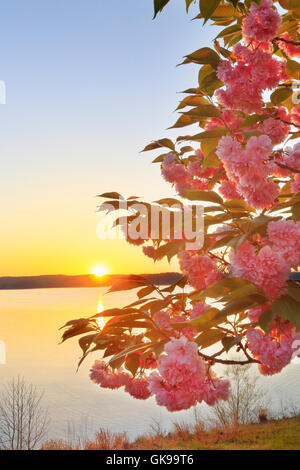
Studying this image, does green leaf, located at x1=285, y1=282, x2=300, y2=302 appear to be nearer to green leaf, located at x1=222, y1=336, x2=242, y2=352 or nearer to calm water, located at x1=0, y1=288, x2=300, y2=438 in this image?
green leaf, located at x1=222, y1=336, x2=242, y2=352

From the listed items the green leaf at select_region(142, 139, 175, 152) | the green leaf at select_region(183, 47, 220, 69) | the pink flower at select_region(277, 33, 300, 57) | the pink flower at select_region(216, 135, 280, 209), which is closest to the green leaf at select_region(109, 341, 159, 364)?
the pink flower at select_region(216, 135, 280, 209)

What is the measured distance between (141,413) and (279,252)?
16801 mm

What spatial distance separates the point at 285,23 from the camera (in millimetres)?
1612

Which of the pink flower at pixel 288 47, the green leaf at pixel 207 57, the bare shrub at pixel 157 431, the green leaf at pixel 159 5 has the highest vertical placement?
the pink flower at pixel 288 47

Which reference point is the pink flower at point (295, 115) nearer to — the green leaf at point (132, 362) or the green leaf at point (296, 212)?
the green leaf at point (296, 212)

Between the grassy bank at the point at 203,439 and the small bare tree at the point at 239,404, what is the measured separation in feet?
0.97

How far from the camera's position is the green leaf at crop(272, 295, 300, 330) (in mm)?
900

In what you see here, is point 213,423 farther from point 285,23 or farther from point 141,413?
point 285,23

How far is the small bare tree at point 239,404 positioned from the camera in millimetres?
11589

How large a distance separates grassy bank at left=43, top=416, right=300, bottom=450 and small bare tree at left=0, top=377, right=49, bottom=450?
0.57m

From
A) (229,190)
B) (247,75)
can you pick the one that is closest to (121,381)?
(229,190)

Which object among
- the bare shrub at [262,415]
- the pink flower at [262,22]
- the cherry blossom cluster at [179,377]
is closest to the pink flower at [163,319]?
the cherry blossom cluster at [179,377]
